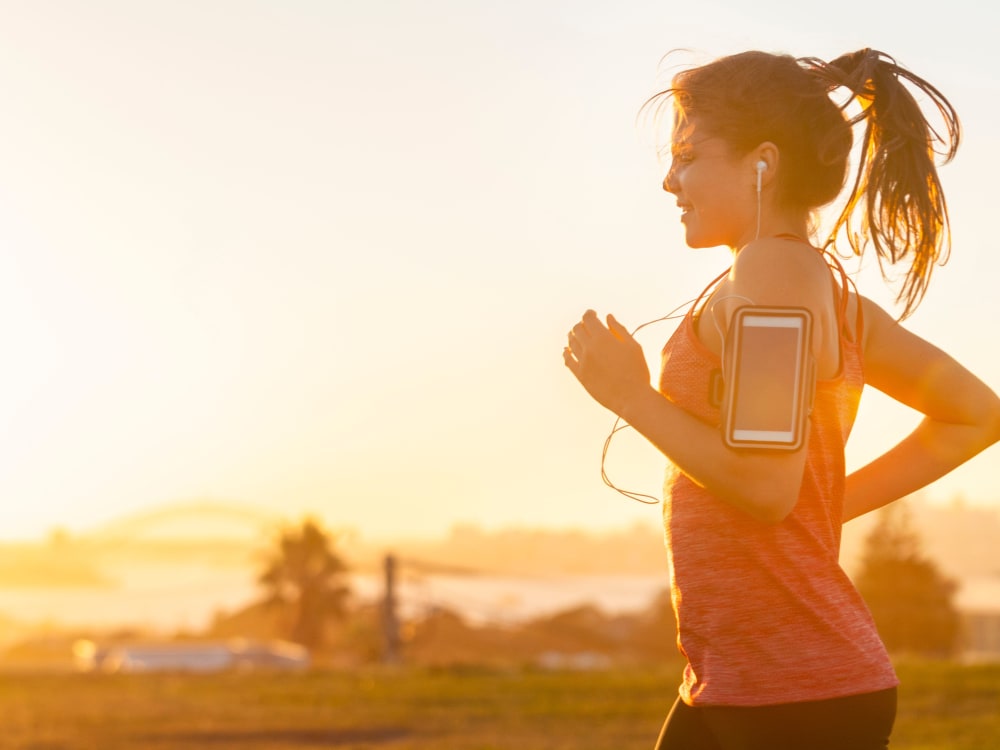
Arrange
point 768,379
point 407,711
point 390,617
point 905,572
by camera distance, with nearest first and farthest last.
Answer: point 768,379
point 407,711
point 390,617
point 905,572

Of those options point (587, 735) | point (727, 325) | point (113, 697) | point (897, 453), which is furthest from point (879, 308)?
point (113, 697)

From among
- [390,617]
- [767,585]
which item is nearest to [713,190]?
[767,585]

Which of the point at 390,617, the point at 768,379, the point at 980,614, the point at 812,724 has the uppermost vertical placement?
the point at 980,614

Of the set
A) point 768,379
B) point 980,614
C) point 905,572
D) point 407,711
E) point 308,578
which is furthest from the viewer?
point 980,614

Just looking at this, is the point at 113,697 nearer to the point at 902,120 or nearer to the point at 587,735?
the point at 587,735

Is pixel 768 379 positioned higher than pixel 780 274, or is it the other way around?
pixel 780 274

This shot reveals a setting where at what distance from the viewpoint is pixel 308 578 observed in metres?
49.1

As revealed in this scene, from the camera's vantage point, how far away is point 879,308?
2480 mm

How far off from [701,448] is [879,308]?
0.66 metres

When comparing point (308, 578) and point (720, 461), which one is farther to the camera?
point (308, 578)

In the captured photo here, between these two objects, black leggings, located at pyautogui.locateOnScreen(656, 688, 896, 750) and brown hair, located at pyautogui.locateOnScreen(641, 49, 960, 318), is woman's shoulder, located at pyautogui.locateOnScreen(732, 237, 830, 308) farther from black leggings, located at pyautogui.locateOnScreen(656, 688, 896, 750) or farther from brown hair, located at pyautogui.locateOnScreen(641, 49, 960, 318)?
black leggings, located at pyautogui.locateOnScreen(656, 688, 896, 750)

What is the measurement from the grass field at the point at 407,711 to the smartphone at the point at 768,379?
7.99 m

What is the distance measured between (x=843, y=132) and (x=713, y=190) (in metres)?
0.23

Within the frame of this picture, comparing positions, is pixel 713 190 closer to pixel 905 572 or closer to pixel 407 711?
pixel 407 711
